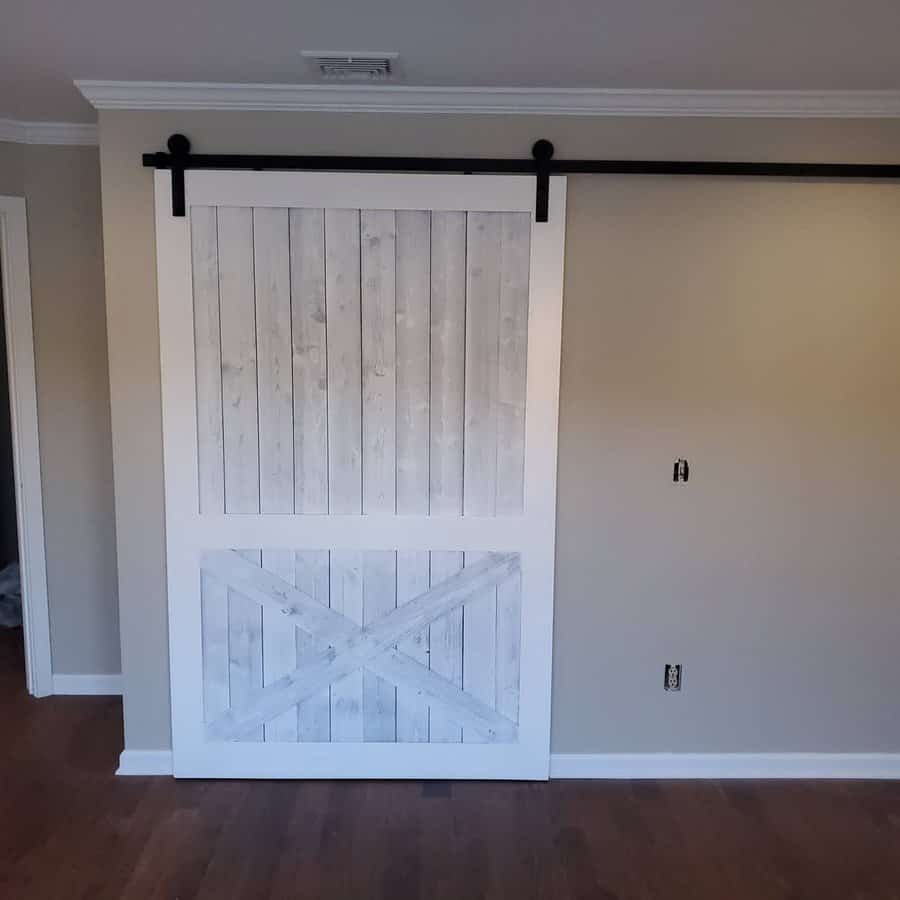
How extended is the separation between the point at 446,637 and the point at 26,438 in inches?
78.1

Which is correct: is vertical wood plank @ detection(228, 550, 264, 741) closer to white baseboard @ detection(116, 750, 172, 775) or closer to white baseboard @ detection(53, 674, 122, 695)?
white baseboard @ detection(116, 750, 172, 775)

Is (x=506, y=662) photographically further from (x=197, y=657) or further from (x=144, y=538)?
(x=144, y=538)

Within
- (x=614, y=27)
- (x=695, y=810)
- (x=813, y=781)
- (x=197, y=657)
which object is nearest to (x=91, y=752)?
(x=197, y=657)

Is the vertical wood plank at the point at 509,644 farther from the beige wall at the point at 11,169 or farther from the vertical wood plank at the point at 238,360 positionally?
the beige wall at the point at 11,169

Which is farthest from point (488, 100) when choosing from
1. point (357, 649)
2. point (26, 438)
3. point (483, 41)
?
point (26, 438)

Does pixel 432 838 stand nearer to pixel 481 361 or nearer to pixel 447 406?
pixel 447 406

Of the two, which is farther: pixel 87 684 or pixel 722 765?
pixel 87 684

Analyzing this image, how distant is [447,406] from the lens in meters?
2.54

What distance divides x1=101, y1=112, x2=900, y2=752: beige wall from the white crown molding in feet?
2.00

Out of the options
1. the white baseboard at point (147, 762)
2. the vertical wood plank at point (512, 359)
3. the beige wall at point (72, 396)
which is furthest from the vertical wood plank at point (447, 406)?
the beige wall at point (72, 396)

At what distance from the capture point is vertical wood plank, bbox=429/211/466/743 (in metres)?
2.47

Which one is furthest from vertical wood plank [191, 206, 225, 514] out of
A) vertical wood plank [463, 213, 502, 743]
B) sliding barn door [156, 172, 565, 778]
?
vertical wood plank [463, 213, 502, 743]

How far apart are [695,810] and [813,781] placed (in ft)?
1.71

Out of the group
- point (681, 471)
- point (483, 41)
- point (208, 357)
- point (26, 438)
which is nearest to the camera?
point (483, 41)
